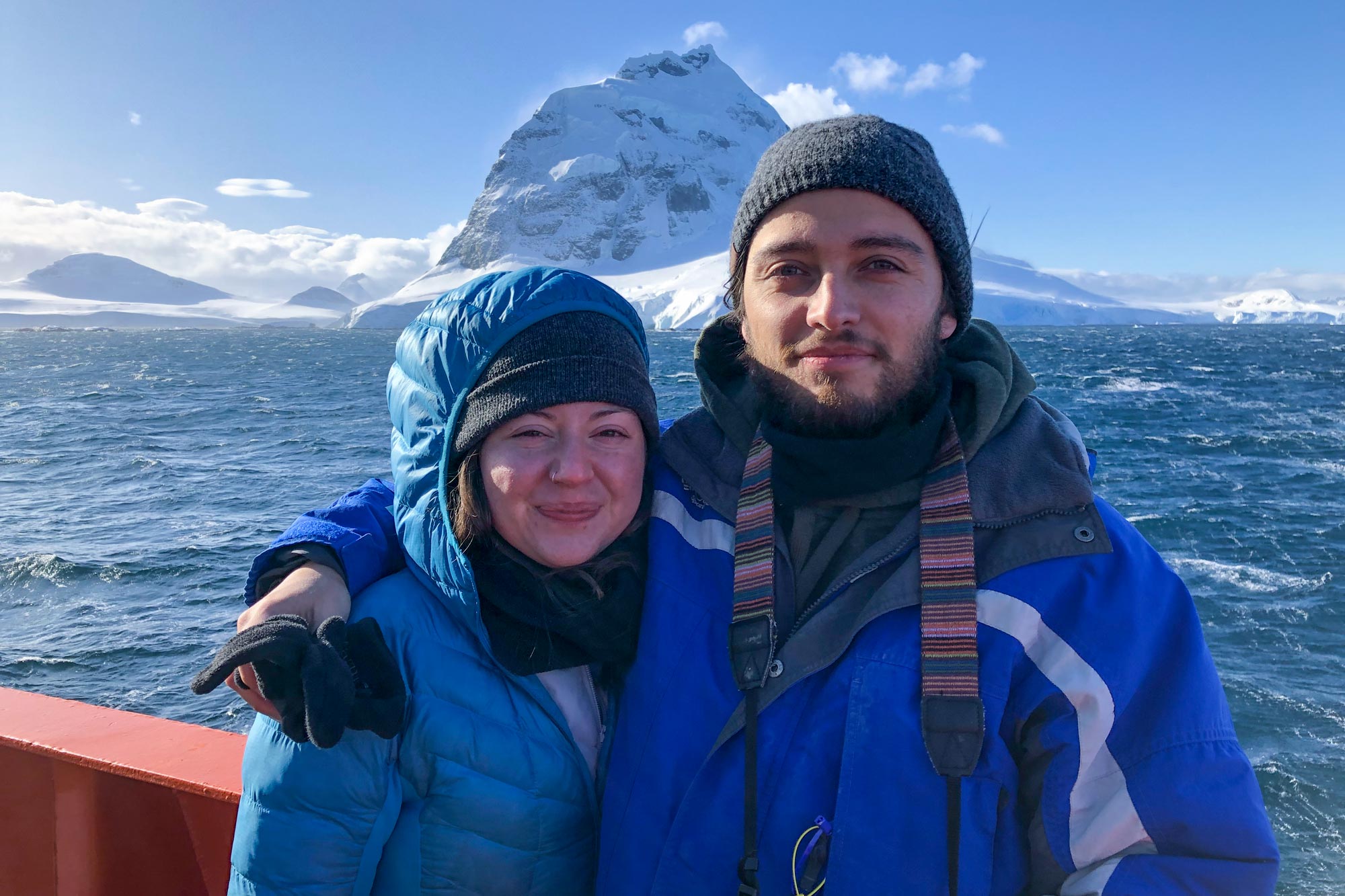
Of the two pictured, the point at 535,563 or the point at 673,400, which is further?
the point at 673,400

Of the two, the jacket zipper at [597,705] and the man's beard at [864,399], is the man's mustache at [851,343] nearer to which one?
the man's beard at [864,399]

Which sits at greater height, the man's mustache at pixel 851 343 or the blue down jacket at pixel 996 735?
the man's mustache at pixel 851 343

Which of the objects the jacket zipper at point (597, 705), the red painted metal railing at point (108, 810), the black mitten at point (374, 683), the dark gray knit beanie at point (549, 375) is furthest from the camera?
the red painted metal railing at point (108, 810)

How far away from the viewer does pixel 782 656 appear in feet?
4.51

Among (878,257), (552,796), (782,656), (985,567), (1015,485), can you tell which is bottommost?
(552,796)

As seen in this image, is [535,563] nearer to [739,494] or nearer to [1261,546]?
[739,494]

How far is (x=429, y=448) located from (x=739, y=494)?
0.57 metres

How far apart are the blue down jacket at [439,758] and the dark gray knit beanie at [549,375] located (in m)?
0.02

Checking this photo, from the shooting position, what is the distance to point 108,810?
7.05ft

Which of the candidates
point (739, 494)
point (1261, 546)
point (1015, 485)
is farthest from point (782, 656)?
point (1261, 546)

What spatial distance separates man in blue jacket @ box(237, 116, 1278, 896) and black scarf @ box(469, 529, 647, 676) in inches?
2.0

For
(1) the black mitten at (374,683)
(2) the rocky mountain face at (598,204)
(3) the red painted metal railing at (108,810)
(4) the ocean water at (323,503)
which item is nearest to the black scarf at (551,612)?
(1) the black mitten at (374,683)

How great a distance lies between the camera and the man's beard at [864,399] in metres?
1.52

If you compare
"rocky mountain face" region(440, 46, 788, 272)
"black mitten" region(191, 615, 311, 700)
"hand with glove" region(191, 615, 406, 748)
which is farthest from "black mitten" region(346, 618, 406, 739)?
"rocky mountain face" region(440, 46, 788, 272)
